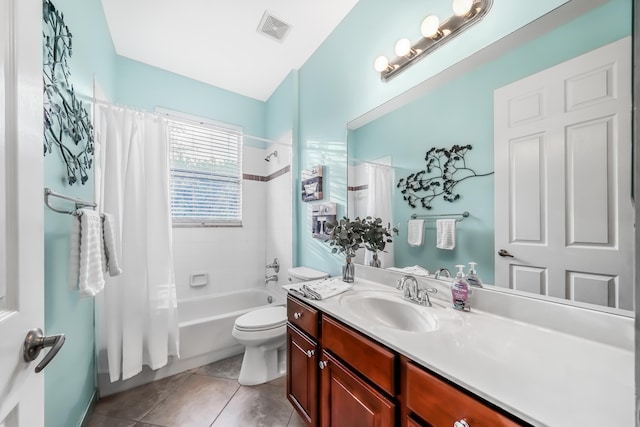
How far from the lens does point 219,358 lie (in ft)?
6.89

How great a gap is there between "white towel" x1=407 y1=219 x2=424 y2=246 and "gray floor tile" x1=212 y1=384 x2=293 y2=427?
1.33 m

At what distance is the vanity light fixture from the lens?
1034 mm

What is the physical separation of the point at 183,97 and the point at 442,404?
10.4 ft

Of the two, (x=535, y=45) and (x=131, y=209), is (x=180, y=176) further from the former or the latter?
(x=535, y=45)

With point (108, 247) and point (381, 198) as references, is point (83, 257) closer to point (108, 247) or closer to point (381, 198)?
point (108, 247)

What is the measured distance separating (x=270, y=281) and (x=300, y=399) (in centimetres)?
158

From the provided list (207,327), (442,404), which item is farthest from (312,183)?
(442,404)

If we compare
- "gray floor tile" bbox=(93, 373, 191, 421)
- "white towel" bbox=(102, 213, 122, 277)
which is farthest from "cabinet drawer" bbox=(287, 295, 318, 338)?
"gray floor tile" bbox=(93, 373, 191, 421)

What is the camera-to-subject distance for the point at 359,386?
92 cm

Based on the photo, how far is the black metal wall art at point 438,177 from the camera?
3.80ft

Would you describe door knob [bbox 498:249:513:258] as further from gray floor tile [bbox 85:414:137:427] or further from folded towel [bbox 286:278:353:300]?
gray floor tile [bbox 85:414:137:427]

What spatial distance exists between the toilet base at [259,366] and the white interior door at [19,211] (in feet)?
4.58

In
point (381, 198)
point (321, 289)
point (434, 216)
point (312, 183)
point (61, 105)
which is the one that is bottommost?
point (321, 289)

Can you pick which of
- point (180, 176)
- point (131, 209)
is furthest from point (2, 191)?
point (180, 176)
